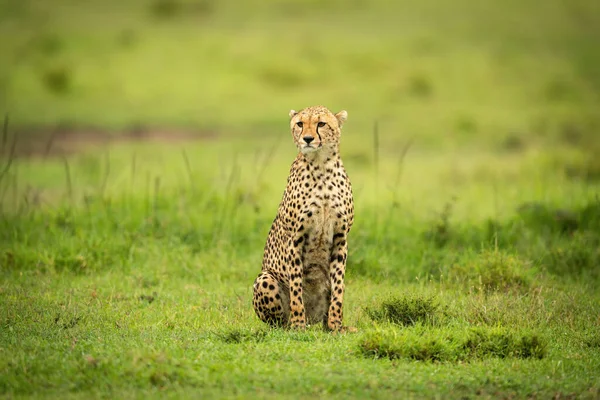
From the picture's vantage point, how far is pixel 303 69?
72.6ft

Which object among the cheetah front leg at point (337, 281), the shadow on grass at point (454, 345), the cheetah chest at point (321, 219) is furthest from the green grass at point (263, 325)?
the cheetah chest at point (321, 219)

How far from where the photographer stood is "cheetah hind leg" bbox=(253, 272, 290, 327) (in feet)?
20.1

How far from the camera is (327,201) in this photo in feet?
20.0

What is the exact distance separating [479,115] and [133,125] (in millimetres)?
7370

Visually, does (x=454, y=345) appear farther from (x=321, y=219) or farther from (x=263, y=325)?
(x=263, y=325)

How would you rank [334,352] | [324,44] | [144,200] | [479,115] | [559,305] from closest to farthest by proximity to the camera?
[334,352] < [559,305] < [144,200] < [479,115] < [324,44]

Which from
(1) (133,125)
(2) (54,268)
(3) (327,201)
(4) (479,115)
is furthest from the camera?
A: (4) (479,115)

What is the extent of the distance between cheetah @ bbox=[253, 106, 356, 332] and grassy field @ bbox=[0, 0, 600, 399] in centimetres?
26

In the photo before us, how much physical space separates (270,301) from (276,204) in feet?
15.6

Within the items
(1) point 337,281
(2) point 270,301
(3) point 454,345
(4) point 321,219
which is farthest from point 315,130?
(3) point 454,345

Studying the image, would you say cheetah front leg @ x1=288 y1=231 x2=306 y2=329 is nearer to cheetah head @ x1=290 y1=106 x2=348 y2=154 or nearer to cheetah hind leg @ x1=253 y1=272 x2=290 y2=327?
cheetah hind leg @ x1=253 y1=272 x2=290 y2=327

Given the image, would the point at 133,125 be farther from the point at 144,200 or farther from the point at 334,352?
the point at 334,352

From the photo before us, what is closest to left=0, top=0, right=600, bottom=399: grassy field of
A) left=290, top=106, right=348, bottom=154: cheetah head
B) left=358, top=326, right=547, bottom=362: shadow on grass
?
left=358, top=326, right=547, bottom=362: shadow on grass

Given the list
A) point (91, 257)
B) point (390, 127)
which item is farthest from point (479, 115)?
point (91, 257)
